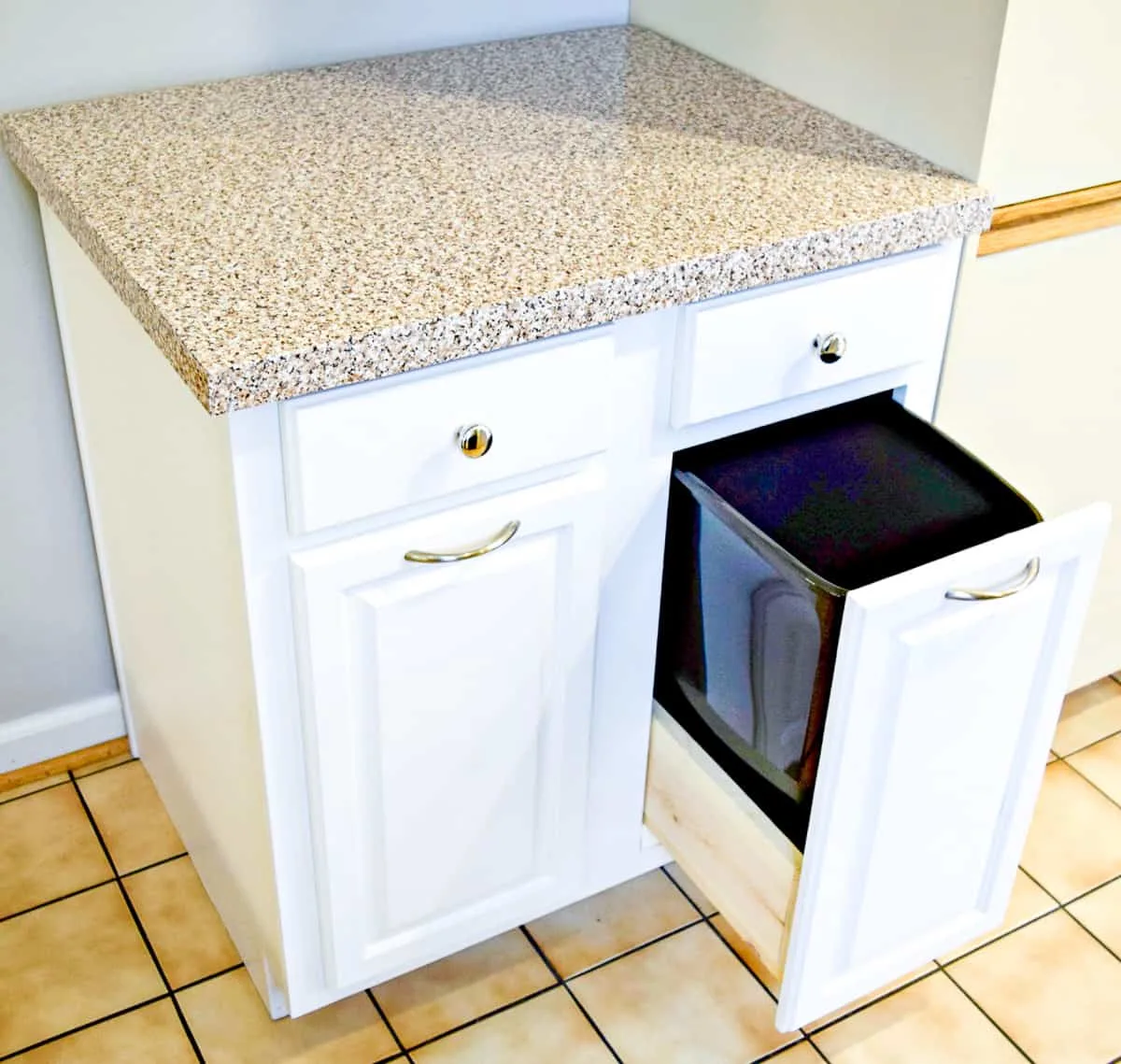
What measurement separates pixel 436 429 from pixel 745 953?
0.83m

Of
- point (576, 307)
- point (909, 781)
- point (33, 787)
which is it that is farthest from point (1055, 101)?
point (33, 787)

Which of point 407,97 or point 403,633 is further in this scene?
point 407,97

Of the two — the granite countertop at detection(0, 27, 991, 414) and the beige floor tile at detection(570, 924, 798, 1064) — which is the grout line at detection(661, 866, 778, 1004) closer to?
the beige floor tile at detection(570, 924, 798, 1064)

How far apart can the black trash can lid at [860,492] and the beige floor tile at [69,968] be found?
0.87m

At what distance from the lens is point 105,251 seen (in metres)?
1.26

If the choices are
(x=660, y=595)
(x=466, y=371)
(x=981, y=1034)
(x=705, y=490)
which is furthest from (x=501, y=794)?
(x=981, y=1034)

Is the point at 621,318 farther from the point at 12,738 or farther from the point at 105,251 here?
the point at 12,738

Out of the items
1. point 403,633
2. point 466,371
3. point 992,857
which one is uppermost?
point 466,371

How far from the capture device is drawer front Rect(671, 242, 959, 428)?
132cm

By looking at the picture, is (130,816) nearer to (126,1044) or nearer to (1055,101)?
(126,1044)

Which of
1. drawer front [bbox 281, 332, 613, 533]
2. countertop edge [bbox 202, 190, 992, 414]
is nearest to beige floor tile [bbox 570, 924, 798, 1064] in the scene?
drawer front [bbox 281, 332, 613, 533]

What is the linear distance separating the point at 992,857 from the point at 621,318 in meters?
0.65

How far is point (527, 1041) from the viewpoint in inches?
62.7

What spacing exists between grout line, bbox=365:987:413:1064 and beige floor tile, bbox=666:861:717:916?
38cm
